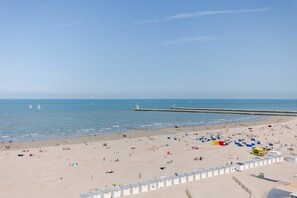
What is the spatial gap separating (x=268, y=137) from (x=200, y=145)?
17.4 meters

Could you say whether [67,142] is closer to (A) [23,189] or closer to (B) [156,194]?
(A) [23,189]

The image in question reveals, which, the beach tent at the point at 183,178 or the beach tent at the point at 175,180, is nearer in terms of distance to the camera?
the beach tent at the point at 175,180

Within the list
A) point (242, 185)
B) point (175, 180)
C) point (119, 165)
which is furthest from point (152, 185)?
point (119, 165)

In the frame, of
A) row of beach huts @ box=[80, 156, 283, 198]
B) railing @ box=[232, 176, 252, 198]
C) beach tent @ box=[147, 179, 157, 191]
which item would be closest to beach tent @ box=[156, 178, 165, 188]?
row of beach huts @ box=[80, 156, 283, 198]

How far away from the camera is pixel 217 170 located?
2884 cm

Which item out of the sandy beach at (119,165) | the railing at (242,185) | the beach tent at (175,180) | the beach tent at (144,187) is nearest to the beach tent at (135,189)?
the beach tent at (144,187)

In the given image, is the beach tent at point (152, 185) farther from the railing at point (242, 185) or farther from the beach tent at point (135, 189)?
the railing at point (242, 185)

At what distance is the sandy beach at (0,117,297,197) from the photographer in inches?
1040

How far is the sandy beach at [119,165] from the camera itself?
1040 inches

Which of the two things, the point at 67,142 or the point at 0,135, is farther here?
the point at 0,135

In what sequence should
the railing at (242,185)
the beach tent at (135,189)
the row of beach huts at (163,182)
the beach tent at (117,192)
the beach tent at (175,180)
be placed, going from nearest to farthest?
1. the row of beach huts at (163,182)
2. the beach tent at (117,192)
3. the beach tent at (135,189)
4. the railing at (242,185)
5. the beach tent at (175,180)

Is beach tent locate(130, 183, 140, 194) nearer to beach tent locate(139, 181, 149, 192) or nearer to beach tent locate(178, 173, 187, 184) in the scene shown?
beach tent locate(139, 181, 149, 192)

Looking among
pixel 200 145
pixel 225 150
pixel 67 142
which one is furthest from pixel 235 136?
pixel 67 142

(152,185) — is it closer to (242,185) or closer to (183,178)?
(183,178)
